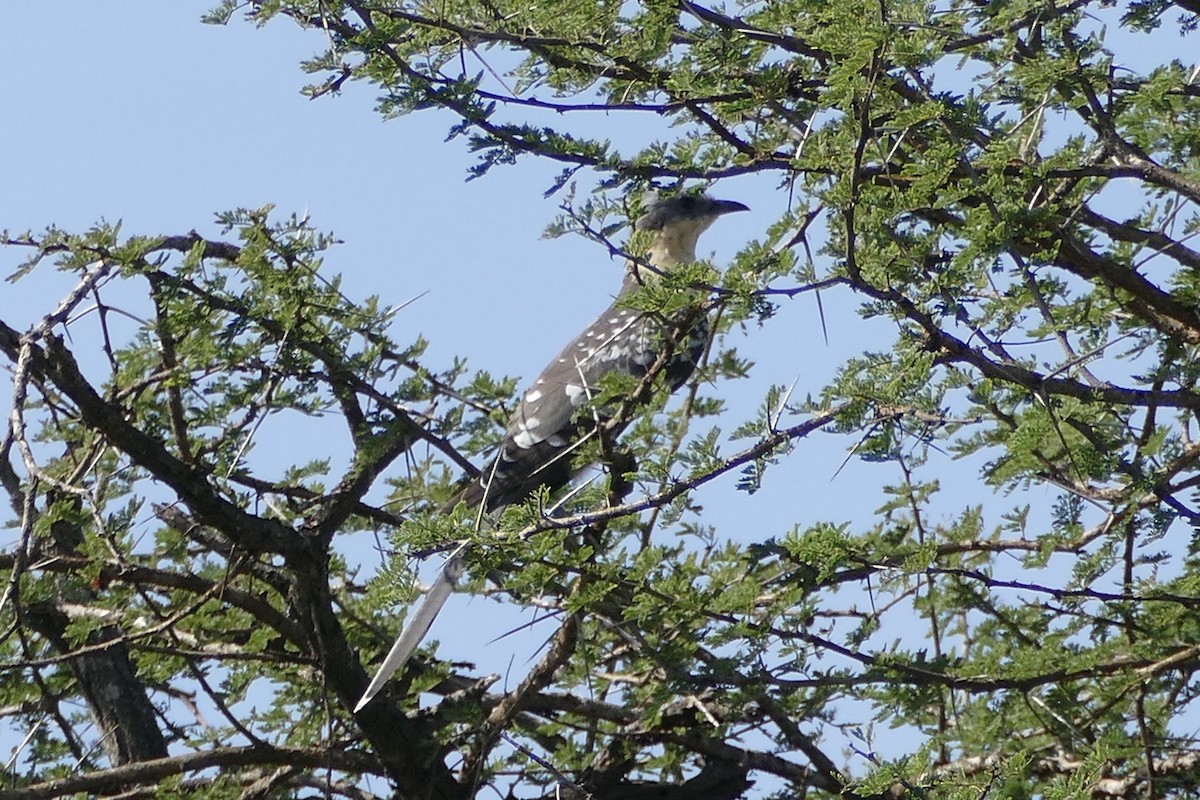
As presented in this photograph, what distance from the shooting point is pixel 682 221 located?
7426mm

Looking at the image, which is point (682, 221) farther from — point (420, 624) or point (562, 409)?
point (420, 624)

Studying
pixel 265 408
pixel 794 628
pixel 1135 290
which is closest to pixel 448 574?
pixel 265 408

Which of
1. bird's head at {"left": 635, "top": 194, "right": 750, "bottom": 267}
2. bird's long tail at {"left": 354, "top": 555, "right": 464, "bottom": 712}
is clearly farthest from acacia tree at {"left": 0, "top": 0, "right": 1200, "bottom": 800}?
bird's head at {"left": 635, "top": 194, "right": 750, "bottom": 267}

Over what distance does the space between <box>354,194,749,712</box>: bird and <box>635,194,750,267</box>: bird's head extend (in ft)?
1.18

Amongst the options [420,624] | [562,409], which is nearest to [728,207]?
[562,409]

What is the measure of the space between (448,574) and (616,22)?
1690mm

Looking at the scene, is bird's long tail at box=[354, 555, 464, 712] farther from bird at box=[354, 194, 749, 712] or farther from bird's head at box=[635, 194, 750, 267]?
bird's head at box=[635, 194, 750, 267]

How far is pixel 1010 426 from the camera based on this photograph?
164 inches

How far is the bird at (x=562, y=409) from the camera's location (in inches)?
150

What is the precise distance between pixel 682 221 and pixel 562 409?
239 centimetres

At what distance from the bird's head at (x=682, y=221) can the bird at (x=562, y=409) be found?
0.36 metres

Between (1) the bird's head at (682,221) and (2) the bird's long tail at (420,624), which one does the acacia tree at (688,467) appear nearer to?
(2) the bird's long tail at (420,624)

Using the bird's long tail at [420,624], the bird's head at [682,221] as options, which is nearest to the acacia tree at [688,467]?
the bird's long tail at [420,624]

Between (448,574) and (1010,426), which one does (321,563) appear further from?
(1010,426)
